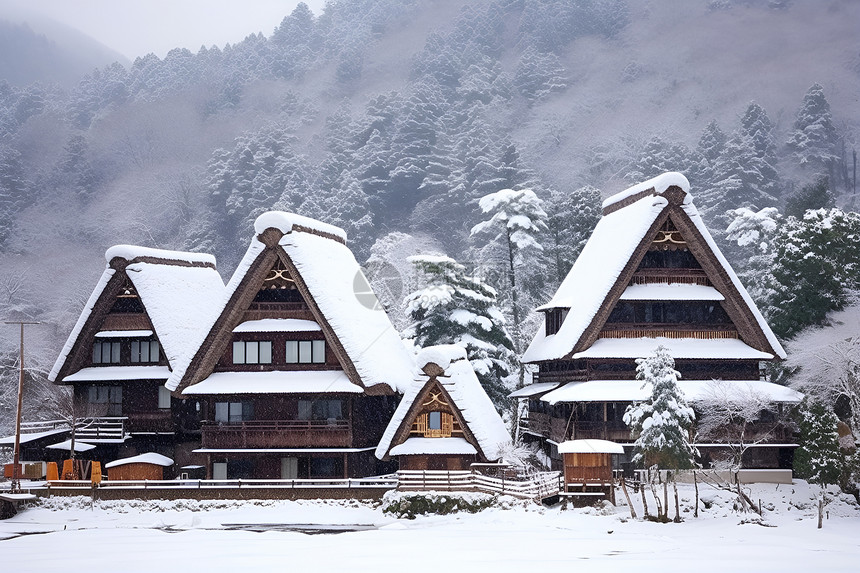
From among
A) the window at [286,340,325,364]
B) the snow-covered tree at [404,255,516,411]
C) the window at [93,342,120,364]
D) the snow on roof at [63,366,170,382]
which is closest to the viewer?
the window at [286,340,325,364]

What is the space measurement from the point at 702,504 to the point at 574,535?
292 inches

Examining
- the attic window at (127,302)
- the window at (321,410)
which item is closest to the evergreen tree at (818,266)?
the window at (321,410)

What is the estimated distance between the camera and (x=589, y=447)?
32.1 metres

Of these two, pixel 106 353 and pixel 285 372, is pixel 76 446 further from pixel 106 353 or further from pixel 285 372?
pixel 285 372

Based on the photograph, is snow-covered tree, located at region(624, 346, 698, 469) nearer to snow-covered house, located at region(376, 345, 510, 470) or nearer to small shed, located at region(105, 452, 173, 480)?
snow-covered house, located at region(376, 345, 510, 470)

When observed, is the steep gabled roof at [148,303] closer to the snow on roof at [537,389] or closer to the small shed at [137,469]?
the small shed at [137,469]

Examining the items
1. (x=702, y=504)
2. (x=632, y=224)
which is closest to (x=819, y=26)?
(x=632, y=224)

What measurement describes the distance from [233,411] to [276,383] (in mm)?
2565

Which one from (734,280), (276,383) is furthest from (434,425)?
(734,280)

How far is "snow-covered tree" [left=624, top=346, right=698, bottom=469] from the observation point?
2923 centimetres

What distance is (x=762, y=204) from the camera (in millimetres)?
93125

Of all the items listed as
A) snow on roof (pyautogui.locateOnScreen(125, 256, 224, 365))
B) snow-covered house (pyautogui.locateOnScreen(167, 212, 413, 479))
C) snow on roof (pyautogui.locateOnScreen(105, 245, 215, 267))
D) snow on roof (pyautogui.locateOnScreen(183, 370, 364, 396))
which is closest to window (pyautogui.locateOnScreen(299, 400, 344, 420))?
snow-covered house (pyautogui.locateOnScreen(167, 212, 413, 479))

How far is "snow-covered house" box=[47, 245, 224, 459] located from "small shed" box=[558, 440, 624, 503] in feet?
61.1

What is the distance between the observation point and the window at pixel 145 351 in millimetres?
43691
